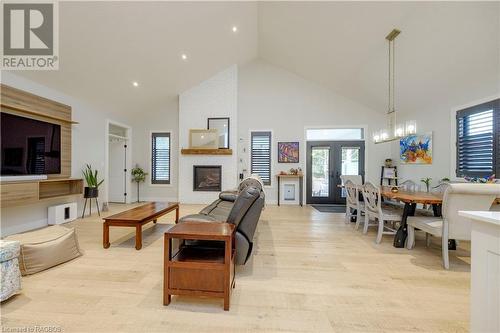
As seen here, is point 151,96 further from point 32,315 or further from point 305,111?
point 32,315

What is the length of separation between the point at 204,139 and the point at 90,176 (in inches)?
111

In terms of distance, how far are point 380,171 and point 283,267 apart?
5289 mm

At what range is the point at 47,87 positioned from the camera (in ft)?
12.4

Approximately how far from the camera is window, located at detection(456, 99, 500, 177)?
3169mm

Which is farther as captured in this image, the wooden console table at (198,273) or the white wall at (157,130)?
the white wall at (157,130)

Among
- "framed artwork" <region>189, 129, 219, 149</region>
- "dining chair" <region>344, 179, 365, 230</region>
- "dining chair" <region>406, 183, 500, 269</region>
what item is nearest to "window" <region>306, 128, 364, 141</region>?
"dining chair" <region>344, 179, 365, 230</region>

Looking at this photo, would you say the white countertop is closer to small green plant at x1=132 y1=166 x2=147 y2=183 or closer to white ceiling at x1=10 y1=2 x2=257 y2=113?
white ceiling at x1=10 y1=2 x2=257 y2=113

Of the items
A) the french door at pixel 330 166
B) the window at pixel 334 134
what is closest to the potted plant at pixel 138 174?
the french door at pixel 330 166

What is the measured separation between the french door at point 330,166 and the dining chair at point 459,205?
383 centimetres

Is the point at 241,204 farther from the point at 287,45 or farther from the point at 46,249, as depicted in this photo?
the point at 287,45

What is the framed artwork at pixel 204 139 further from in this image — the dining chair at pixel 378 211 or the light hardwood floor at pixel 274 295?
the dining chair at pixel 378 211

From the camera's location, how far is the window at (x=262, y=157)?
6.37 meters

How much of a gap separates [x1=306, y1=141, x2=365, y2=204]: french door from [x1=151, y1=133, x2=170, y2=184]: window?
4410 mm

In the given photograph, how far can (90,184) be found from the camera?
14.4ft
